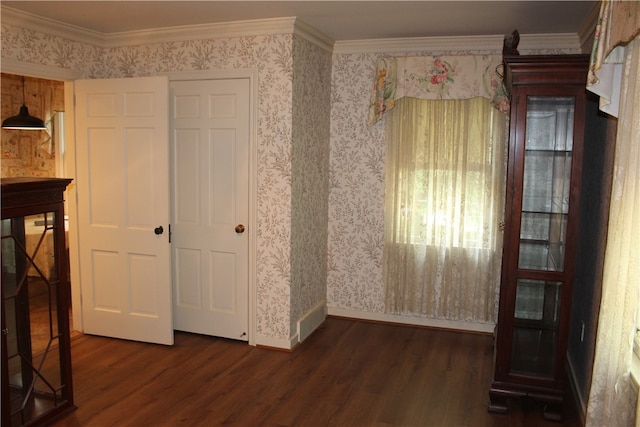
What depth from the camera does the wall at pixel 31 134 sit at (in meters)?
5.83

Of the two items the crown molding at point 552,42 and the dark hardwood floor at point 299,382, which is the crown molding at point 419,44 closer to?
the crown molding at point 552,42

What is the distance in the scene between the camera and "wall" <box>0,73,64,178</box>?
229 inches

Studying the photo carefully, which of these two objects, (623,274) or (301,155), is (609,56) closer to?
(623,274)

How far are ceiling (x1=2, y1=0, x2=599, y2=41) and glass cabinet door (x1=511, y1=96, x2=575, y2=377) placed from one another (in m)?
0.83

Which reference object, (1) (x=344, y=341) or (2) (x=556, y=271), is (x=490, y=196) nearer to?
(2) (x=556, y=271)

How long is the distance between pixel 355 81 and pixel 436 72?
0.71 meters

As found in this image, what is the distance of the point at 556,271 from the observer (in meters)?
3.11

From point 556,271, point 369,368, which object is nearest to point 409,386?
point 369,368

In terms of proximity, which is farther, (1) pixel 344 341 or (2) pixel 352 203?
(2) pixel 352 203

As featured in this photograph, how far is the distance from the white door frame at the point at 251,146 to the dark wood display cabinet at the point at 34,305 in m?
1.41

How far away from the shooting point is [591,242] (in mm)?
3434

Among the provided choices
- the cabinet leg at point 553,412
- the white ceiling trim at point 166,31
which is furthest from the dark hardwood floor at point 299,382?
the white ceiling trim at point 166,31

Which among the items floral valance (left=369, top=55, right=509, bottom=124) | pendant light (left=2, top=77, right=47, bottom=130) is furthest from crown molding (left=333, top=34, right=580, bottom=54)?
pendant light (left=2, top=77, right=47, bottom=130)

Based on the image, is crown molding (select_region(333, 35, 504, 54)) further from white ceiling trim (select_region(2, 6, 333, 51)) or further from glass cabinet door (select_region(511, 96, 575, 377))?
glass cabinet door (select_region(511, 96, 575, 377))
